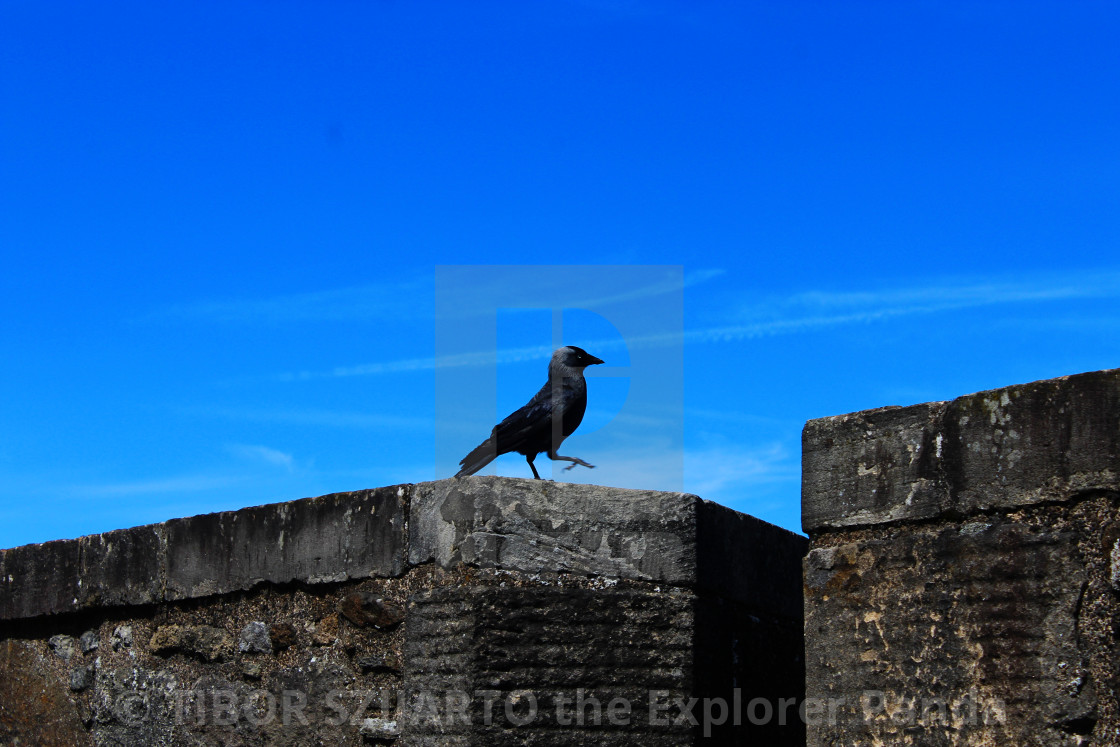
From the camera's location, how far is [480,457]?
3971 millimetres

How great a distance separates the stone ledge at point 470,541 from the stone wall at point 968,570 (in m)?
0.44

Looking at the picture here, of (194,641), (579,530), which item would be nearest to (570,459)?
(579,530)

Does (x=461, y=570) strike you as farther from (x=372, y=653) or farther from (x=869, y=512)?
(x=869, y=512)

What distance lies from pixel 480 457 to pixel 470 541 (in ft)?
2.53

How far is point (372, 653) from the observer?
3.54 meters

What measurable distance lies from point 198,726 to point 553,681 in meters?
1.66

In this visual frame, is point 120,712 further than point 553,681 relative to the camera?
Yes

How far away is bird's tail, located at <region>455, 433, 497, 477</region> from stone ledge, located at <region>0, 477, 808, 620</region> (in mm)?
461

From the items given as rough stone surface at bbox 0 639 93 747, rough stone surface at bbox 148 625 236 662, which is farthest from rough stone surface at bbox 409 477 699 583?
rough stone surface at bbox 0 639 93 747

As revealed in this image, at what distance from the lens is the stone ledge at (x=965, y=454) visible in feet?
8.38

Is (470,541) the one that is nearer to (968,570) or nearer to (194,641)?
(968,570)

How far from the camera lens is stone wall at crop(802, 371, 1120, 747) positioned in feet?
8.25

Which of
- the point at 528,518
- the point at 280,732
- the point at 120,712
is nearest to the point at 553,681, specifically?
the point at 528,518

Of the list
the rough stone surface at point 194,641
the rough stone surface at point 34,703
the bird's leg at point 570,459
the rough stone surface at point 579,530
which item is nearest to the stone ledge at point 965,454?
the rough stone surface at point 579,530
